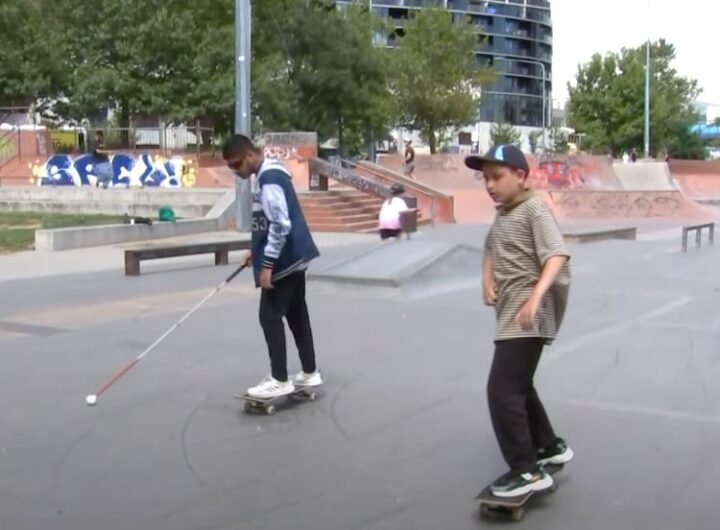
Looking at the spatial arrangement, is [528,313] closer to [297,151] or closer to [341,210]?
[341,210]

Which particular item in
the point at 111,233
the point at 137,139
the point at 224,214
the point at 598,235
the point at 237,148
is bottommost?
the point at 598,235

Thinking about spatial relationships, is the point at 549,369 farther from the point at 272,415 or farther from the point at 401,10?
the point at 401,10

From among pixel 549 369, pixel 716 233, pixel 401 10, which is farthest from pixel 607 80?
pixel 401 10

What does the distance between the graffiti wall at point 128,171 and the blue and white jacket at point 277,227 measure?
22182mm

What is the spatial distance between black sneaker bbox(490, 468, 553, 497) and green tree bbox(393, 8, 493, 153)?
4657cm

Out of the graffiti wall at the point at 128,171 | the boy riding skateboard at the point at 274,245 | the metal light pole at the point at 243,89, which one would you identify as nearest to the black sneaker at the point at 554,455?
the boy riding skateboard at the point at 274,245

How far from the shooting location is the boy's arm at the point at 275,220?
19.1 feet

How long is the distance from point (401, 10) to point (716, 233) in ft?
335

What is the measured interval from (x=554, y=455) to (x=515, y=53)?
13196 cm

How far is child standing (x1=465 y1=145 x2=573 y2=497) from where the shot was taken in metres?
4.21

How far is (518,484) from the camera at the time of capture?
4.32 metres

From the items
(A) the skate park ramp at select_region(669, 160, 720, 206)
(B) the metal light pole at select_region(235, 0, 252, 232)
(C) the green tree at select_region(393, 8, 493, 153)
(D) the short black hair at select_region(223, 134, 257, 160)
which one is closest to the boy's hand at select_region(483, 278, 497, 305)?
(D) the short black hair at select_region(223, 134, 257, 160)

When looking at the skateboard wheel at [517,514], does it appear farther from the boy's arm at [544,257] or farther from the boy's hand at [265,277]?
the boy's hand at [265,277]

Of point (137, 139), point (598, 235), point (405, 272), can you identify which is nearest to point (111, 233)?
point (405, 272)
